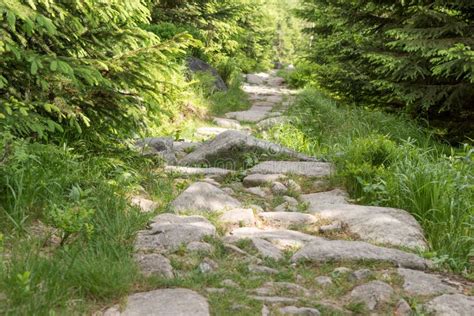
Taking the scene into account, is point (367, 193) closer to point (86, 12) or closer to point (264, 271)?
point (264, 271)

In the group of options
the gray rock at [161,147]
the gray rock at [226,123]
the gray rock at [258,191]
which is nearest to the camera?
the gray rock at [258,191]

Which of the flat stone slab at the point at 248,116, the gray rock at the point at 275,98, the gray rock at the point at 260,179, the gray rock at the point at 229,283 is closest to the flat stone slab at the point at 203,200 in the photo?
the gray rock at the point at 260,179

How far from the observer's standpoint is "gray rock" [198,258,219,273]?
289cm

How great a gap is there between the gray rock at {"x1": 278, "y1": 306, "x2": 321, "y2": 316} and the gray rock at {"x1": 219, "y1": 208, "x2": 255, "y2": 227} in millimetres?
1386

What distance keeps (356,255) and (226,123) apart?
6717 mm

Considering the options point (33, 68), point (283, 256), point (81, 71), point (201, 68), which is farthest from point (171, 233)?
point (201, 68)

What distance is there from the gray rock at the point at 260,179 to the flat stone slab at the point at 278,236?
1.30 m

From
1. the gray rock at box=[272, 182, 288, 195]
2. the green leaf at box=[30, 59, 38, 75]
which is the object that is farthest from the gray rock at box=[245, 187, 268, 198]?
the green leaf at box=[30, 59, 38, 75]

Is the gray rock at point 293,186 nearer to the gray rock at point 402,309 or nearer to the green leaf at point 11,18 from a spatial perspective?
the gray rock at point 402,309

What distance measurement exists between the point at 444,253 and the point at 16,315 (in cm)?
282

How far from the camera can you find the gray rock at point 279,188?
16.0 ft

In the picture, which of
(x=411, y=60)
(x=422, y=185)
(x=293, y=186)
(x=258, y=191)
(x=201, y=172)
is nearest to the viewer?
(x=422, y=185)

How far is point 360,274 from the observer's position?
115 inches

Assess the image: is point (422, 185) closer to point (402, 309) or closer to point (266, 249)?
point (266, 249)
